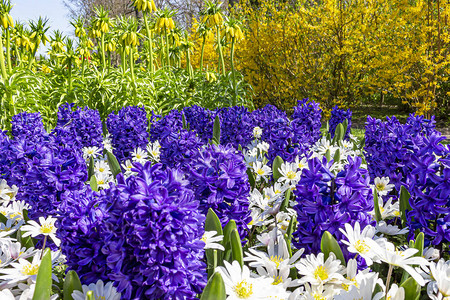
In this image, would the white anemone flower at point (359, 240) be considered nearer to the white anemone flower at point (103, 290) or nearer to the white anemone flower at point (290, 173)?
the white anemone flower at point (103, 290)

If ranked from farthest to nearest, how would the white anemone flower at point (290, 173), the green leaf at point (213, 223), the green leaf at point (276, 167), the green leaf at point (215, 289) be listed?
the green leaf at point (276, 167) < the white anemone flower at point (290, 173) < the green leaf at point (213, 223) < the green leaf at point (215, 289)

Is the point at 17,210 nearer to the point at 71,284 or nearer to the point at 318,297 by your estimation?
the point at 71,284

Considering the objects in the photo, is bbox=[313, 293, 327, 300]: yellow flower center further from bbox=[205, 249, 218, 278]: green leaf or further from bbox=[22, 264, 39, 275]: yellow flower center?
bbox=[22, 264, 39, 275]: yellow flower center

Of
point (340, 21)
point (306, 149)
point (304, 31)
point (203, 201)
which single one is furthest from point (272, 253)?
point (304, 31)

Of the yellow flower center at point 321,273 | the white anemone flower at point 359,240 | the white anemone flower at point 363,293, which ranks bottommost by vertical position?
the yellow flower center at point 321,273

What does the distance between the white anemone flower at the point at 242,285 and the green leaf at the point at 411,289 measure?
454 mm

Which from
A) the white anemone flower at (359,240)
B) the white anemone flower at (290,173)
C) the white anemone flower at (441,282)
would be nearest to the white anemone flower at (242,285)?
the white anemone flower at (359,240)

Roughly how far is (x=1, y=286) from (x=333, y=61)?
7870mm

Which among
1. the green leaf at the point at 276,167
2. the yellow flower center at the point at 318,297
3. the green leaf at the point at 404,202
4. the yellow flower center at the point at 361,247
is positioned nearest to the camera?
the yellow flower center at the point at 318,297

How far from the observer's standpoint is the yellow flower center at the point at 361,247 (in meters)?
1.34

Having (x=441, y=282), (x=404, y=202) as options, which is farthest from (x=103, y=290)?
(x=404, y=202)

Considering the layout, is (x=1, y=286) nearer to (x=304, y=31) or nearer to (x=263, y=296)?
(x=263, y=296)

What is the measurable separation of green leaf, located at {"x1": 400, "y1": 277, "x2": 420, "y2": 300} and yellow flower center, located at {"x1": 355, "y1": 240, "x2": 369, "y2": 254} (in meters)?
0.17

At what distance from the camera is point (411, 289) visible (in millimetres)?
1221
